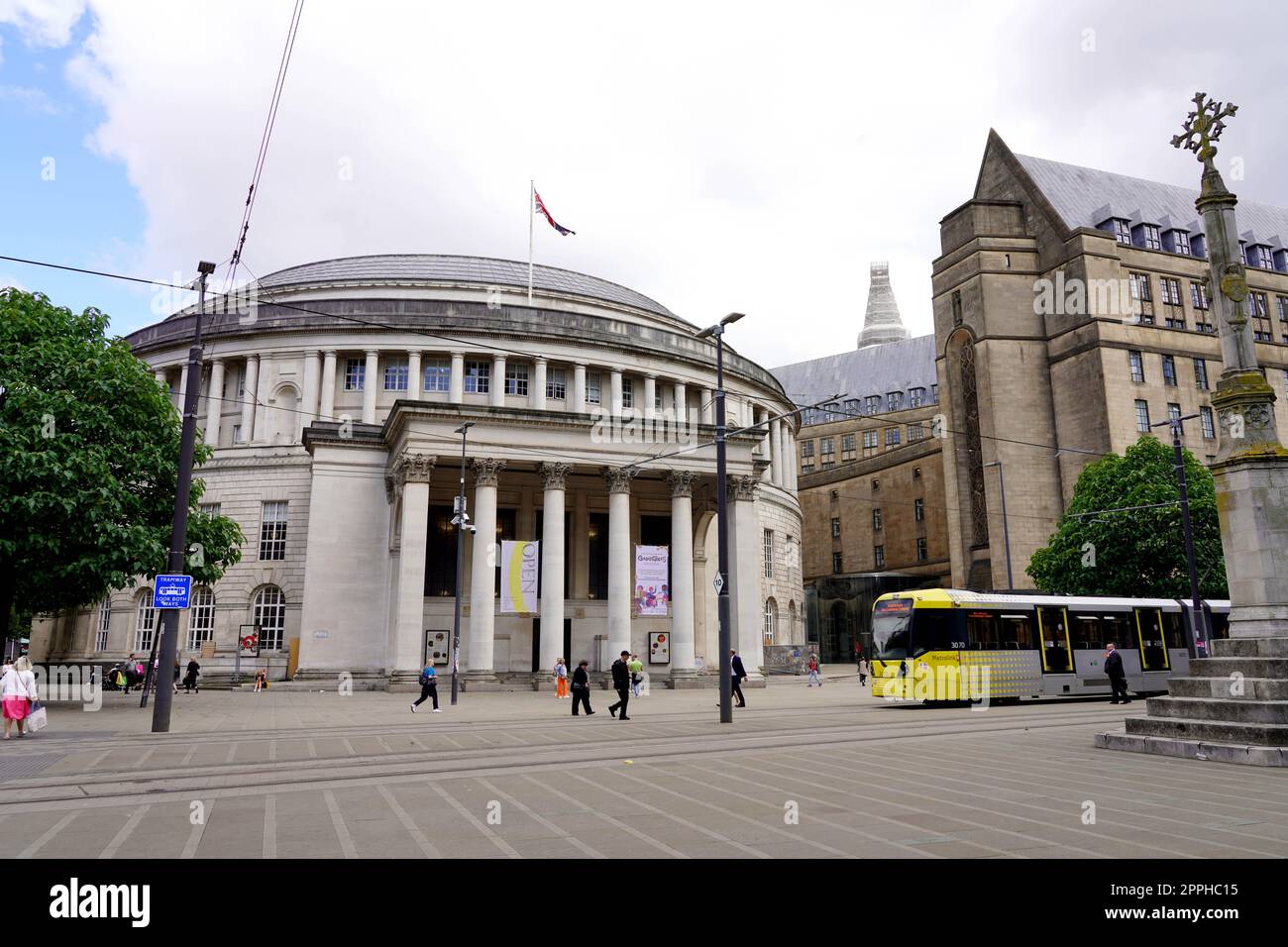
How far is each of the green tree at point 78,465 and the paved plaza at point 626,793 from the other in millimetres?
7403

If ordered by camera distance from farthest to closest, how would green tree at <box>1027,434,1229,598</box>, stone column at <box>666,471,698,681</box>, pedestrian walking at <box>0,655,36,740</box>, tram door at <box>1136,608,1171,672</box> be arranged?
green tree at <box>1027,434,1229,598</box>
stone column at <box>666,471,698,681</box>
tram door at <box>1136,608,1171,672</box>
pedestrian walking at <box>0,655,36,740</box>

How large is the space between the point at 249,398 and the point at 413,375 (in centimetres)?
1009

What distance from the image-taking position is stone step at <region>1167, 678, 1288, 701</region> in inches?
528

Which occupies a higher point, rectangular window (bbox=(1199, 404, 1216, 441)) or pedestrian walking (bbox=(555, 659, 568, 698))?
rectangular window (bbox=(1199, 404, 1216, 441))

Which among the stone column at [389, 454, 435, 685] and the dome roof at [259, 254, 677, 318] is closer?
the stone column at [389, 454, 435, 685]

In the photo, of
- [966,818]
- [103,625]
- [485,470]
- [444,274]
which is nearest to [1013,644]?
[966,818]

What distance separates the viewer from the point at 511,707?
2841 cm

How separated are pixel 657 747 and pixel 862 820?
321 inches

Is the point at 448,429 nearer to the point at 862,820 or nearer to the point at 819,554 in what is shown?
the point at 862,820

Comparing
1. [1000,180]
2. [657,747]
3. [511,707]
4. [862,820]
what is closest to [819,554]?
[1000,180]

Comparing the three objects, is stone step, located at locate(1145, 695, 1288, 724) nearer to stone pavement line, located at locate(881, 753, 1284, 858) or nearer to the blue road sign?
stone pavement line, located at locate(881, 753, 1284, 858)

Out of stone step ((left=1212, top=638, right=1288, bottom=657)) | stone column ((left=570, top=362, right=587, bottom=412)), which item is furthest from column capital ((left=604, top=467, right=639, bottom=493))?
stone step ((left=1212, top=638, right=1288, bottom=657))

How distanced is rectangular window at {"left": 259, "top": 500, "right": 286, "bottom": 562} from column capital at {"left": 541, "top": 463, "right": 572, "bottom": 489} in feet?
58.2

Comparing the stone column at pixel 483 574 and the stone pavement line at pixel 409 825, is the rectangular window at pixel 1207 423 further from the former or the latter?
the stone pavement line at pixel 409 825
